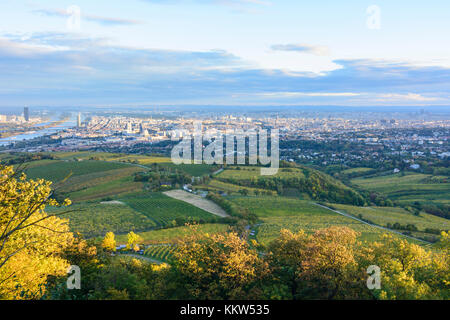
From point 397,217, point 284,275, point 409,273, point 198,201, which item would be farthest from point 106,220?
point 397,217

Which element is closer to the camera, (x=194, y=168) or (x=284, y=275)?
(x=284, y=275)

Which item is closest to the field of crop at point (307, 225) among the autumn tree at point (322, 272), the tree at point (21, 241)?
the autumn tree at point (322, 272)

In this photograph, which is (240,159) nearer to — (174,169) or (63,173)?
(174,169)

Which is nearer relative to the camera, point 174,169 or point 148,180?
point 148,180

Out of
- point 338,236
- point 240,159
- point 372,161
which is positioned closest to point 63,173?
point 240,159

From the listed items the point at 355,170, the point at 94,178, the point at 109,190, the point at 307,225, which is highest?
the point at 94,178

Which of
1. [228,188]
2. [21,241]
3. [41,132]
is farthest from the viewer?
[41,132]

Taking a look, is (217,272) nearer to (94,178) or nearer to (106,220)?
(106,220)
